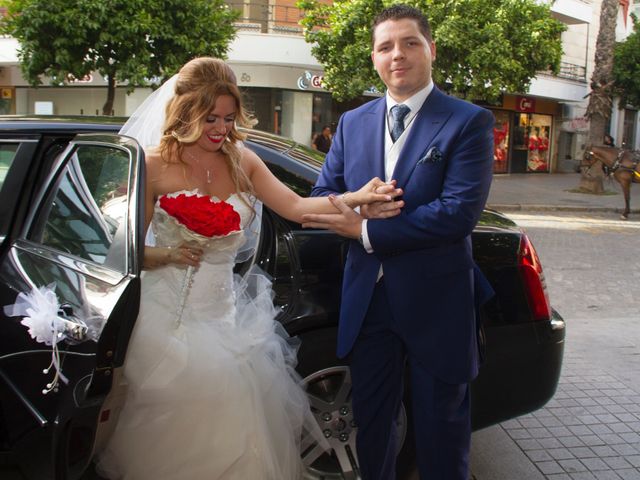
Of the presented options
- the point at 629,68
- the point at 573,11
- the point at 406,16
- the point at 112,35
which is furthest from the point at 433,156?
the point at 573,11

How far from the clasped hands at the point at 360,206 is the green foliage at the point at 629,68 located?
26.3 meters

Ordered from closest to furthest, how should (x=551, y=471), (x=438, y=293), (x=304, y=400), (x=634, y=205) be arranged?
(x=438, y=293)
(x=304, y=400)
(x=551, y=471)
(x=634, y=205)

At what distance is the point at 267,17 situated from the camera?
2031 centimetres

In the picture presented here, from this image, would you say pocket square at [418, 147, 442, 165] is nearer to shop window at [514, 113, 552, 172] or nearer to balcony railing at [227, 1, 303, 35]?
balcony railing at [227, 1, 303, 35]

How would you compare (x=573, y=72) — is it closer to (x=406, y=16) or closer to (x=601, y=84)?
(x=601, y=84)

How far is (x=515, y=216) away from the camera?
14.2m

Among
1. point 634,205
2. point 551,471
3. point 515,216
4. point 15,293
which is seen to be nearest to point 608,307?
point 551,471

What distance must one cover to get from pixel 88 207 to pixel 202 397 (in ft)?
2.52

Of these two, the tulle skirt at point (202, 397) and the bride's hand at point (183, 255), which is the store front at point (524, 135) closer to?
the tulle skirt at point (202, 397)

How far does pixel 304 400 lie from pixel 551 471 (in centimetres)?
148

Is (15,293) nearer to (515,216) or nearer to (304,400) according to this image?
(304,400)

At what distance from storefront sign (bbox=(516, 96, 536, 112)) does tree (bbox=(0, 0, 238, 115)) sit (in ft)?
56.0

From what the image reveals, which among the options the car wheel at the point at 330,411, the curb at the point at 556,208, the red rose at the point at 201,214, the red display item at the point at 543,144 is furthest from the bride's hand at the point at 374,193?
the red display item at the point at 543,144

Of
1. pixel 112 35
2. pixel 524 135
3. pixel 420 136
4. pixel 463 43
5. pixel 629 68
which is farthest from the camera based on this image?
pixel 524 135
